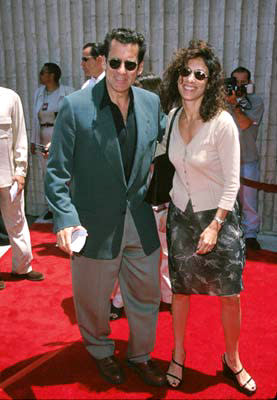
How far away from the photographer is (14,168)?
4.00m

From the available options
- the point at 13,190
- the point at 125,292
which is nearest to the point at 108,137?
the point at 125,292

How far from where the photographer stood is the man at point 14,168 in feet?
12.6

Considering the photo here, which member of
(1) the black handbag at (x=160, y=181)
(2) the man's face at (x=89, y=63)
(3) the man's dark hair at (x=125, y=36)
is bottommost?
(1) the black handbag at (x=160, y=181)

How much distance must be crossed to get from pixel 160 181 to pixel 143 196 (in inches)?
5.3

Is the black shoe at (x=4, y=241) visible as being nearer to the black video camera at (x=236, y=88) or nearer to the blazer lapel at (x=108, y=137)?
the black video camera at (x=236, y=88)

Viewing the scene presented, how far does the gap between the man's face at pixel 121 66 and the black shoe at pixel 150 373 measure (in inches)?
62.9

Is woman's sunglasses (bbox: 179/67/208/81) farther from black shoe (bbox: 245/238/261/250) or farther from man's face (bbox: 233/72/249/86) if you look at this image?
black shoe (bbox: 245/238/261/250)

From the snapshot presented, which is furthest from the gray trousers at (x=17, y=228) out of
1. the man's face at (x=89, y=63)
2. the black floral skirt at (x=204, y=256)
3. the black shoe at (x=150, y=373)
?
the black floral skirt at (x=204, y=256)

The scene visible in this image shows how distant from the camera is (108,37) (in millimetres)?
2414

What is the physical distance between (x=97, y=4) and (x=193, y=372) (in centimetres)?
473

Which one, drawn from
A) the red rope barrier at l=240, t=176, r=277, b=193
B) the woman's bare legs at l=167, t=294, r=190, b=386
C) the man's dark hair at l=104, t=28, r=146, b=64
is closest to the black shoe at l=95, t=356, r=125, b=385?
the woman's bare legs at l=167, t=294, r=190, b=386

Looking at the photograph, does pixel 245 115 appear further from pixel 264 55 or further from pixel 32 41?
pixel 32 41

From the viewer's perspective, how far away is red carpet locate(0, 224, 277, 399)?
270 centimetres

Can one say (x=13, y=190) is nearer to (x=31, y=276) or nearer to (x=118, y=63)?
(x=31, y=276)
